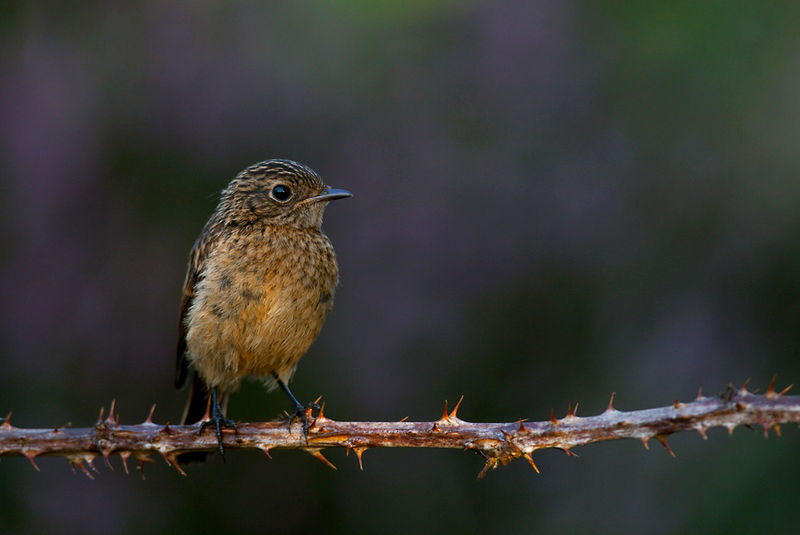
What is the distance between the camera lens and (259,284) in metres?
4.59

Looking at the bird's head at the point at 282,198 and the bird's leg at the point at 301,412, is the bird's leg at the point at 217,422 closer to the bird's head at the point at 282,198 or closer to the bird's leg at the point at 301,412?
the bird's leg at the point at 301,412

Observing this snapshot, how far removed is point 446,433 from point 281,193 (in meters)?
2.18

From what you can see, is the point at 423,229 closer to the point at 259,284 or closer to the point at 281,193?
the point at 281,193

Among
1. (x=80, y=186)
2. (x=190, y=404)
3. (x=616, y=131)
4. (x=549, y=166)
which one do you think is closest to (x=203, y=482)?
(x=190, y=404)

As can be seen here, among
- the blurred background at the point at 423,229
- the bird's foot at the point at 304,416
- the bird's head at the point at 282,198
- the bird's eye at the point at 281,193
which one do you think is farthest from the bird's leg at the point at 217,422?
the blurred background at the point at 423,229

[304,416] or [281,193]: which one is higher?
[281,193]

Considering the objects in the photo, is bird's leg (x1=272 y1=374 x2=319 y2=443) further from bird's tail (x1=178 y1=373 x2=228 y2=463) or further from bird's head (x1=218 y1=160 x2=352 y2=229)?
bird's head (x1=218 y1=160 x2=352 y2=229)

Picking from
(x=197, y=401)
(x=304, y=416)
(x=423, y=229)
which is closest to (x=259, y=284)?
(x=304, y=416)

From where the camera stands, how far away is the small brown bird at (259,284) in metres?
4.57

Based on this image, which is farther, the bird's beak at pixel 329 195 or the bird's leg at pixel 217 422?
the bird's beak at pixel 329 195

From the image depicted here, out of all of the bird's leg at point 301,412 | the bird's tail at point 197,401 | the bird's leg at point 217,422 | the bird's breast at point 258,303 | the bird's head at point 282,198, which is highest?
the bird's head at point 282,198

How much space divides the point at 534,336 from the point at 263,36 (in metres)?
3.02

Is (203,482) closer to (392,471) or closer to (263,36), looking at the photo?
(392,471)

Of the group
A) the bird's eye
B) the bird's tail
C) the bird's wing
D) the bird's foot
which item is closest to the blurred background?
the bird's tail
